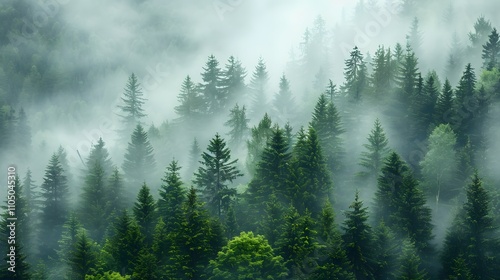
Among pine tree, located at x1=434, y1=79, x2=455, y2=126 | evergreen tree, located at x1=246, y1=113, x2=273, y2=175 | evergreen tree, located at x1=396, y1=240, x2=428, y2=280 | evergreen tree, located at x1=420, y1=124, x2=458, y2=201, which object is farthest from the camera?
pine tree, located at x1=434, y1=79, x2=455, y2=126

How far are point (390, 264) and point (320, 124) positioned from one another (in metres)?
25.0

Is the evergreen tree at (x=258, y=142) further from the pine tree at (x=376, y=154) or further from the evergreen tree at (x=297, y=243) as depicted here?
the evergreen tree at (x=297, y=243)

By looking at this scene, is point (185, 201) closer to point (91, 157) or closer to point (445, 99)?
point (91, 157)

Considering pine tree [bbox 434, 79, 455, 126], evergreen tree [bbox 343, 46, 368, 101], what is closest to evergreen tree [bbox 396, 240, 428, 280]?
pine tree [bbox 434, 79, 455, 126]

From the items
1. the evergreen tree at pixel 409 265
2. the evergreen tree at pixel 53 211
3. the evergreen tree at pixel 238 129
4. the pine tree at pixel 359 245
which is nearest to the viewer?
the evergreen tree at pixel 409 265

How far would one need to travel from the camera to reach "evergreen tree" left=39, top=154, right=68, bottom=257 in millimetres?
81744

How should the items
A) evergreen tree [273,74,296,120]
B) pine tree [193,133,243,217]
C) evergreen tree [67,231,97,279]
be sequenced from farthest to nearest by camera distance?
1. evergreen tree [273,74,296,120]
2. pine tree [193,133,243,217]
3. evergreen tree [67,231,97,279]

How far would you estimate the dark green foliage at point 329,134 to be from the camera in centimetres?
7894

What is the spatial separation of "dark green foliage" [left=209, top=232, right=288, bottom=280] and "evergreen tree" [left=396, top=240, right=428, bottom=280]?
1060 cm

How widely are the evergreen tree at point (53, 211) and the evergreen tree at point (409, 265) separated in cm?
4465

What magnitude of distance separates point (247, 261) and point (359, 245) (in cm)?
1074

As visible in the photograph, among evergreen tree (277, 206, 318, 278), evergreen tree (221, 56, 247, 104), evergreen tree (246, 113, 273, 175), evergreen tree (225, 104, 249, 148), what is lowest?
evergreen tree (277, 206, 318, 278)

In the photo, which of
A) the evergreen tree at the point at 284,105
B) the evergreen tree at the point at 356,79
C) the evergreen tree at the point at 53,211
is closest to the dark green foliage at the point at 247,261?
the evergreen tree at the point at 53,211

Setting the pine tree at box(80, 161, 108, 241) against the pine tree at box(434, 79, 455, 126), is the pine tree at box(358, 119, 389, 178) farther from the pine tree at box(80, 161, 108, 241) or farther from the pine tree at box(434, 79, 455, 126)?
the pine tree at box(80, 161, 108, 241)
